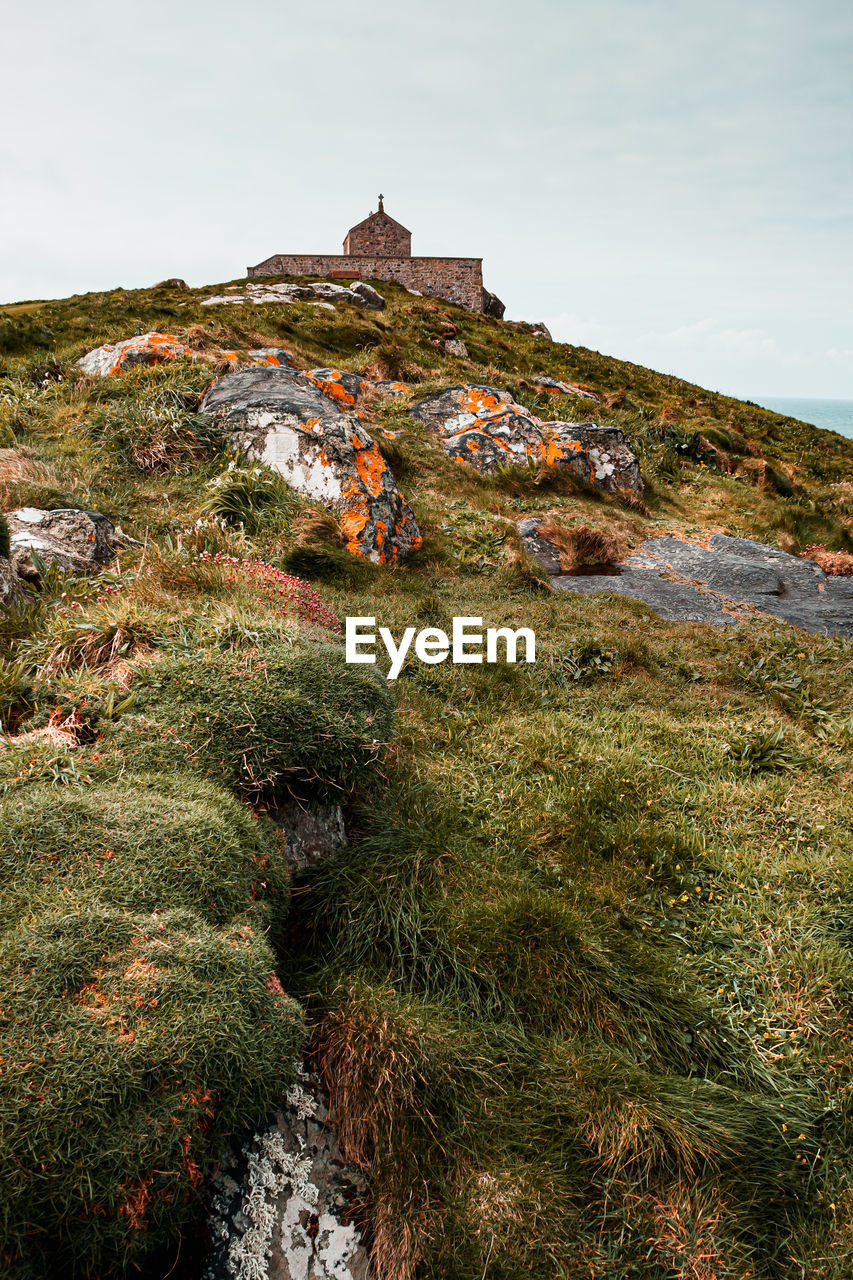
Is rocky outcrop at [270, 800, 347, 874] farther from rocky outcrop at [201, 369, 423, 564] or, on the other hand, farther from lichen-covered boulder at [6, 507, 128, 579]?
rocky outcrop at [201, 369, 423, 564]

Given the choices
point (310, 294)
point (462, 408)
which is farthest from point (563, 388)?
point (310, 294)

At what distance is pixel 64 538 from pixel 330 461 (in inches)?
145

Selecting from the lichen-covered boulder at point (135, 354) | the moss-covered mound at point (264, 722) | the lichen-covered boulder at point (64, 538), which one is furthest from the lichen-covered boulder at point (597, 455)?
the moss-covered mound at point (264, 722)

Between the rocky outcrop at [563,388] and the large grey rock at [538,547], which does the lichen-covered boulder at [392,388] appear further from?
the rocky outcrop at [563,388]

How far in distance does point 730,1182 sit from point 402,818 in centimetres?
231

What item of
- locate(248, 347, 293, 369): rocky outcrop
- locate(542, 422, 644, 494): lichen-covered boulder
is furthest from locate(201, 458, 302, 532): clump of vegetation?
locate(542, 422, 644, 494): lichen-covered boulder

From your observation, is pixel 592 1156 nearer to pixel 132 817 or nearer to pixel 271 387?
pixel 132 817

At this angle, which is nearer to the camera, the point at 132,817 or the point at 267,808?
the point at 132,817

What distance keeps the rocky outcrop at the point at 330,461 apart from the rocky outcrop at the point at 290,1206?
6.13 meters

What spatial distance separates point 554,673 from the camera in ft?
20.7

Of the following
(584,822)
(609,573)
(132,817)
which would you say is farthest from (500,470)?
(132,817)

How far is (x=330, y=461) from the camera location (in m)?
8.68

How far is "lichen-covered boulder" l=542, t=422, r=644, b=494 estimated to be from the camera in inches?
496

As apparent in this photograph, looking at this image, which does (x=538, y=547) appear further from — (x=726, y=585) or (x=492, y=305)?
(x=492, y=305)
